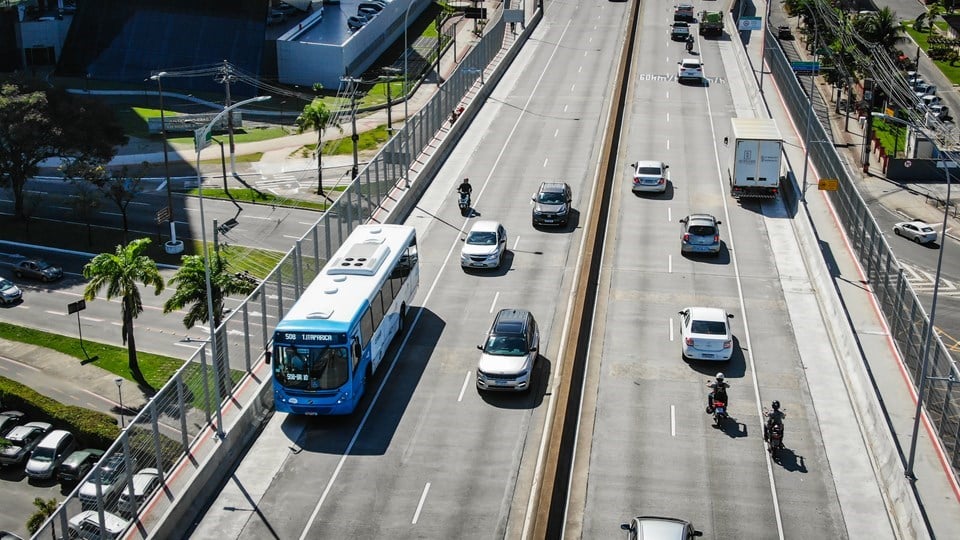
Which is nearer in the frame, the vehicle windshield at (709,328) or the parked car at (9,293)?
Result: the vehicle windshield at (709,328)

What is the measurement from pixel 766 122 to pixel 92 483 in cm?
4270

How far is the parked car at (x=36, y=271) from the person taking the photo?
7275 centimetres

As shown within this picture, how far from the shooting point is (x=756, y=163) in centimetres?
5700

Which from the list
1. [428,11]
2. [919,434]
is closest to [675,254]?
[919,434]

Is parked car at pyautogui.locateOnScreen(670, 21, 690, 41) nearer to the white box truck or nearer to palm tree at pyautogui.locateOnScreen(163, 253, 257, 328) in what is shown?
the white box truck

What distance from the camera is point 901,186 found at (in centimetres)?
9188

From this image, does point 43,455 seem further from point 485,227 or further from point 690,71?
point 690,71

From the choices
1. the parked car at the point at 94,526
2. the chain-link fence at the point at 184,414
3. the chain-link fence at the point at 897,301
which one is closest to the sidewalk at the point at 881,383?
the chain-link fence at the point at 897,301

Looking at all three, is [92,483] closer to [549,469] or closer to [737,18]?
[549,469]

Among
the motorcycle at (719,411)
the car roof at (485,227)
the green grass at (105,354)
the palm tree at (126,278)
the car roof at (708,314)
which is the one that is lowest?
the green grass at (105,354)

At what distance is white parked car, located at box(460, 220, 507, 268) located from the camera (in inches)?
1861

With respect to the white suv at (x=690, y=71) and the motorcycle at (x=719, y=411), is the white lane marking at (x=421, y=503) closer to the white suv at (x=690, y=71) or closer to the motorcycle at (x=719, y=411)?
the motorcycle at (x=719, y=411)

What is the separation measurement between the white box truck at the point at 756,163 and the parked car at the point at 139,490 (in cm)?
3624

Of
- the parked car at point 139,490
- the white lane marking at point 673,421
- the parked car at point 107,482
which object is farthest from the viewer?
the white lane marking at point 673,421
